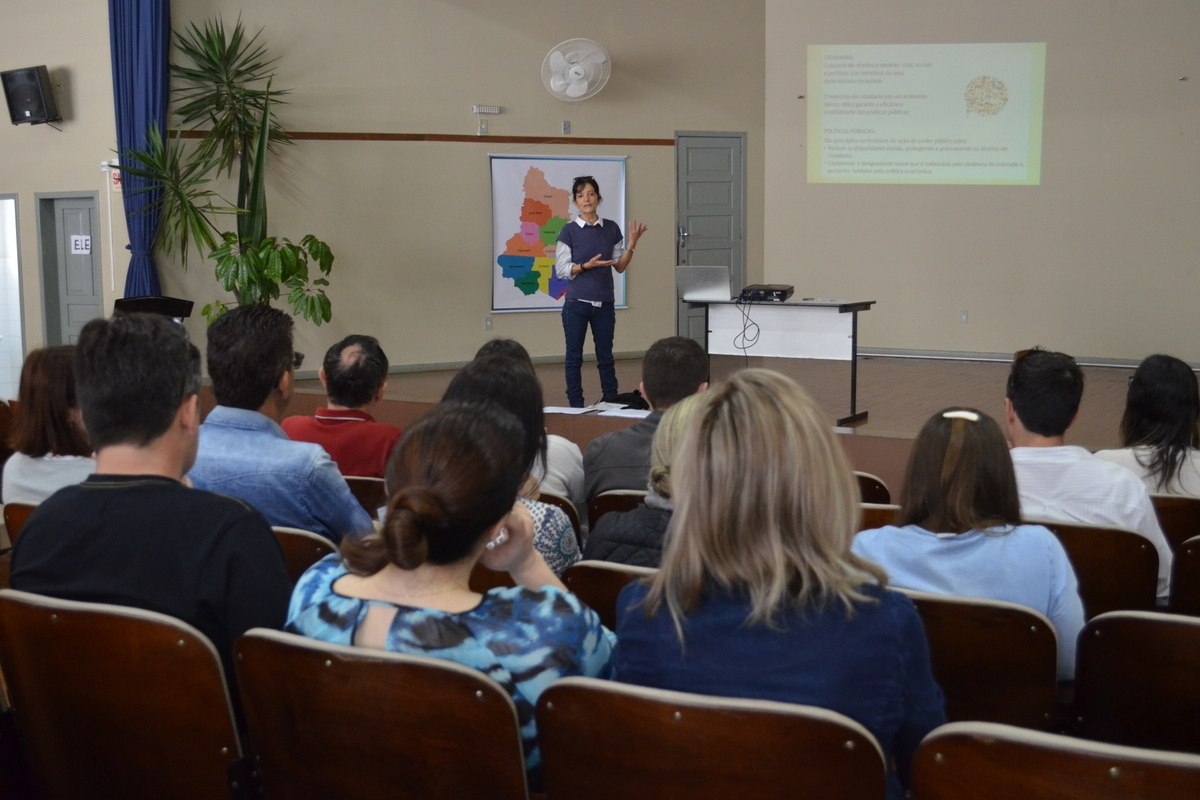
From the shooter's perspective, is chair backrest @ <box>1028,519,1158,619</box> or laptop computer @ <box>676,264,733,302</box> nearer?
chair backrest @ <box>1028,519,1158,619</box>

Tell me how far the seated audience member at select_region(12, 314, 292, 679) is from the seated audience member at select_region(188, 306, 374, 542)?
26.4 inches

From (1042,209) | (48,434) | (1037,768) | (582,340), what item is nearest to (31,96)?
(582,340)

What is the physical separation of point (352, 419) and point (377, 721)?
1959 mm

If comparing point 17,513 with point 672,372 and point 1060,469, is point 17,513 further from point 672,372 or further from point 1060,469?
point 1060,469

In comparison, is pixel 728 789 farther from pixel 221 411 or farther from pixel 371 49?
pixel 371 49

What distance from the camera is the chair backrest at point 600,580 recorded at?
190 cm

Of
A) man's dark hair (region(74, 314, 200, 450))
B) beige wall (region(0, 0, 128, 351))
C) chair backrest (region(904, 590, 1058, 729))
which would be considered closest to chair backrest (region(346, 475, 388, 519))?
man's dark hair (region(74, 314, 200, 450))

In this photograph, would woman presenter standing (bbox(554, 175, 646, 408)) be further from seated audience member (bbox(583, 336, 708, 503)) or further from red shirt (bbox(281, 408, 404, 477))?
red shirt (bbox(281, 408, 404, 477))

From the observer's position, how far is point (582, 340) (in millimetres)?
7684

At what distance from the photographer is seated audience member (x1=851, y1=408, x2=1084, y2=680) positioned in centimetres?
199

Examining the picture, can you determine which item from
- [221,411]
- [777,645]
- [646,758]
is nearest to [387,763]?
[646,758]

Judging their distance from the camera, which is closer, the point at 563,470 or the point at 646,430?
the point at 646,430

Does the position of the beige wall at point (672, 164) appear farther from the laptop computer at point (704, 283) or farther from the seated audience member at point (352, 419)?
the seated audience member at point (352, 419)

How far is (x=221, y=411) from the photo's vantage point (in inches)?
102
